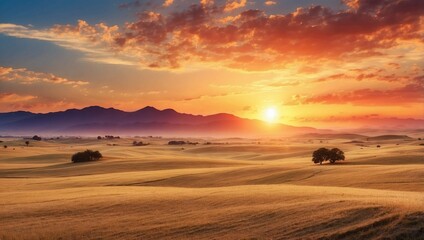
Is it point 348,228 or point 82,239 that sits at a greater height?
point 348,228

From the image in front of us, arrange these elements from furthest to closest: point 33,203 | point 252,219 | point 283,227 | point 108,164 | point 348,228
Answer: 1. point 108,164
2. point 33,203
3. point 252,219
4. point 283,227
5. point 348,228

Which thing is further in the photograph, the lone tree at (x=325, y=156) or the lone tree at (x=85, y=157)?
the lone tree at (x=85, y=157)

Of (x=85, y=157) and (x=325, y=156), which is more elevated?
(x=325, y=156)

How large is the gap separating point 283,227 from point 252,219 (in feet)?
7.11

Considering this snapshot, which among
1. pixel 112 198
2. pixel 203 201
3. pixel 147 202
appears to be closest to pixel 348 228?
pixel 203 201

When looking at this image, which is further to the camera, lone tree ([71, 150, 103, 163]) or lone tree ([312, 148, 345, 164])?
lone tree ([71, 150, 103, 163])

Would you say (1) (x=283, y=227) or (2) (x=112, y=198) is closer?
(1) (x=283, y=227)

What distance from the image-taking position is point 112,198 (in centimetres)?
2791

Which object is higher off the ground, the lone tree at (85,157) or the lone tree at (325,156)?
the lone tree at (325,156)

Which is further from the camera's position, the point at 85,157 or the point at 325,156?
the point at 85,157

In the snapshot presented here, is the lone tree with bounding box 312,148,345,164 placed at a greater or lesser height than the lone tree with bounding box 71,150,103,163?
greater

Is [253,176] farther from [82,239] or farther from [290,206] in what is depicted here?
[82,239]

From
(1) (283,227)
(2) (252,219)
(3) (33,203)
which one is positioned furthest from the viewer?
(3) (33,203)

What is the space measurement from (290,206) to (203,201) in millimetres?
6247
